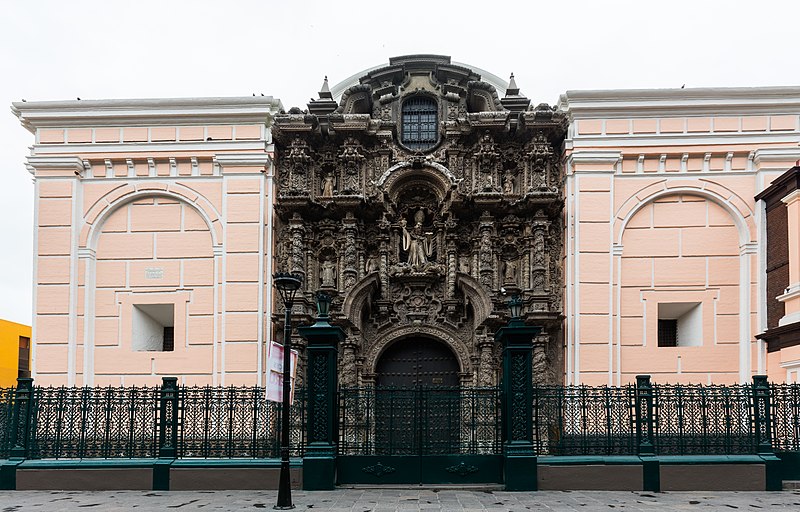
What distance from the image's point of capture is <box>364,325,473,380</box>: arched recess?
62.3 ft

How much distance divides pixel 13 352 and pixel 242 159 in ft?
78.4

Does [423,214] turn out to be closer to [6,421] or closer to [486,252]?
[486,252]

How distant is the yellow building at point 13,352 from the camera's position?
35469 mm

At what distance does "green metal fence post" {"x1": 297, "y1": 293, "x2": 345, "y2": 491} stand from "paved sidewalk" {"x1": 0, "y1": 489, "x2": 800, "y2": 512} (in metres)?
0.36

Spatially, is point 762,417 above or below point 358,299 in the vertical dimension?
below

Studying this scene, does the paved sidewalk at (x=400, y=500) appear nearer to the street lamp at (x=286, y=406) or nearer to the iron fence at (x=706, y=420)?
the street lamp at (x=286, y=406)

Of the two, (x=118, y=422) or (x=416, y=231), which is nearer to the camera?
(x=118, y=422)

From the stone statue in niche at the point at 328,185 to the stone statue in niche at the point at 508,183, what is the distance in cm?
446

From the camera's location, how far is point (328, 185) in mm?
19688

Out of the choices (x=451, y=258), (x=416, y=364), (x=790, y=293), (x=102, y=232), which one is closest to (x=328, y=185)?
(x=451, y=258)

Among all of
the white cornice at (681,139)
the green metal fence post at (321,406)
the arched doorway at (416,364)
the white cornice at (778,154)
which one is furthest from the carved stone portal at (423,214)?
the green metal fence post at (321,406)

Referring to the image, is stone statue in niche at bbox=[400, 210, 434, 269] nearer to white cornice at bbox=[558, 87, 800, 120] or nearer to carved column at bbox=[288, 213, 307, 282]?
carved column at bbox=[288, 213, 307, 282]

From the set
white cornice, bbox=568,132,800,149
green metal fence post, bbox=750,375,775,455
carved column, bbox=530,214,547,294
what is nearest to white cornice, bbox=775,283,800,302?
white cornice, bbox=568,132,800,149

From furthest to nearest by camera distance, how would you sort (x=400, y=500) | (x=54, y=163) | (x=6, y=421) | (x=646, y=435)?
(x=54, y=163), (x=6, y=421), (x=646, y=435), (x=400, y=500)
